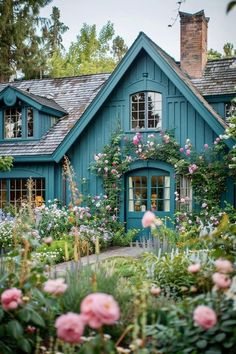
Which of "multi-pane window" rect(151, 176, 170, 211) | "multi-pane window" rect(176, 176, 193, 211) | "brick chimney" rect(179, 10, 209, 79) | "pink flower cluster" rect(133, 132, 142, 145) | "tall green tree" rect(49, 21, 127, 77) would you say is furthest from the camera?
"tall green tree" rect(49, 21, 127, 77)

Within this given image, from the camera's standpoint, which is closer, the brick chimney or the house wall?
the house wall

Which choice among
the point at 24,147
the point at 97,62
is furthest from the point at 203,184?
the point at 97,62

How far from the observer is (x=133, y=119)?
44.8 ft

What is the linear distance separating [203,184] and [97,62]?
24.2 m

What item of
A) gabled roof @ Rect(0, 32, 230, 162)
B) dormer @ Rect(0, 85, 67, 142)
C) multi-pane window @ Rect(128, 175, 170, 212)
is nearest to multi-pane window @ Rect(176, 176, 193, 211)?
multi-pane window @ Rect(128, 175, 170, 212)

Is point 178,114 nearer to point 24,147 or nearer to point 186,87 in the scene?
point 186,87

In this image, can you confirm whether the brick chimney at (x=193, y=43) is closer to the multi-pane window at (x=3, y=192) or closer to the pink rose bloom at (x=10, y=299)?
the multi-pane window at (x=3, y=192)

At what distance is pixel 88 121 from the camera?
13.5 meters

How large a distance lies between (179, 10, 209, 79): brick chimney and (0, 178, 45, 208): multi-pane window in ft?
20.3

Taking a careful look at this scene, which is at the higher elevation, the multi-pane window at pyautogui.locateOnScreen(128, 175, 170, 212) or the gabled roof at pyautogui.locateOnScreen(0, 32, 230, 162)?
the gabled roof at pyautogui.locateOnScreen(0, 32, 230, 162)

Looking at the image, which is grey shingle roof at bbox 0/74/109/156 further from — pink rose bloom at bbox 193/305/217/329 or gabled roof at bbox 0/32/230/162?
pink rose bloom at bbox 193/305/217/329

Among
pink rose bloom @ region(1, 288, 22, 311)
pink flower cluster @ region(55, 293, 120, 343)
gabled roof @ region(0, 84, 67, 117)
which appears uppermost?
gabled roof @ region(0, 84, 67, 117)

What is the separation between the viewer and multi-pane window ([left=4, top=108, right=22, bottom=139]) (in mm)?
15844

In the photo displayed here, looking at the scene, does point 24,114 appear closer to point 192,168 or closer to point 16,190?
point 16,190
